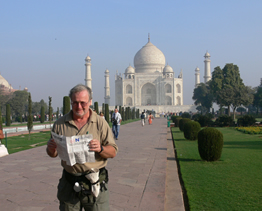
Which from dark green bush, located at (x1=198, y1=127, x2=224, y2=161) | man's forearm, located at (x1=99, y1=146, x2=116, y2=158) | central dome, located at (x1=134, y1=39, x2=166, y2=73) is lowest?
dark green bush, located at (x1=198, y1=127, x2=224, y2=161)

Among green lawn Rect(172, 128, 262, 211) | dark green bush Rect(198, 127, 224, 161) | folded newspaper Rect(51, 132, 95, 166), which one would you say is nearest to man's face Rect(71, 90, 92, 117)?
folded newspaper Rect(51, 132, 95, 166)

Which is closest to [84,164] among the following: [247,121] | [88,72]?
[247,121]

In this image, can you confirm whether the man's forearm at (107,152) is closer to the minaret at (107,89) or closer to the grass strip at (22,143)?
the grass strip at (22,143)

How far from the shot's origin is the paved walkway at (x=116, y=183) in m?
3.32

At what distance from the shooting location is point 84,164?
6.85 ft

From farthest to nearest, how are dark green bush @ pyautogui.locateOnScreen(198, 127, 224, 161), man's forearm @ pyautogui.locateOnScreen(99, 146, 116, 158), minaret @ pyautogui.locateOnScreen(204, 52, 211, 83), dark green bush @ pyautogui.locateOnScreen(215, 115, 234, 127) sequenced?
minaret @ pyautogui.locateOnScreen(204, 52, 211, 83)
dark green bush @ pyautogui.locateOnScreen(215, 115, 234, 127)
dark green bush @ pyautogui.locateOnScreen(198, 127, 224, 161)
man's forearm @ pyautogui.locateOnScreen(99, 146, 116, 158)

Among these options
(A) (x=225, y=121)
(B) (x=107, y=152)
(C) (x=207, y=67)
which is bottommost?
(A) (x=225, y=121)

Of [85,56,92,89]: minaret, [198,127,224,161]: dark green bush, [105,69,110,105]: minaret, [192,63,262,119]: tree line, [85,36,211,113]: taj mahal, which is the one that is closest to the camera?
[198,127,224,161]: dark green bush

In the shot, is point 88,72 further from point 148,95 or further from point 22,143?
point 22,143

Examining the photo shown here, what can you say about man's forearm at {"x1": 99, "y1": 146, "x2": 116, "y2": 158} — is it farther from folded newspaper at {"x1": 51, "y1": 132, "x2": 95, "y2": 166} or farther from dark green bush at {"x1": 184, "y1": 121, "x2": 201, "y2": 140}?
dark green bush at {"x1": 184, "y1": 121, "x2": 201, "y2": 140}

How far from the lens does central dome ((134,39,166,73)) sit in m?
54.2

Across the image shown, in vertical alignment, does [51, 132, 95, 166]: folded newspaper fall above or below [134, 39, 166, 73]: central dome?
below

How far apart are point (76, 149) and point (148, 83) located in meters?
52.8

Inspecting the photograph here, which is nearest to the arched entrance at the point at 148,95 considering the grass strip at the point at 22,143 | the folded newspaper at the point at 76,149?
the grass strip at the point at 22,143
